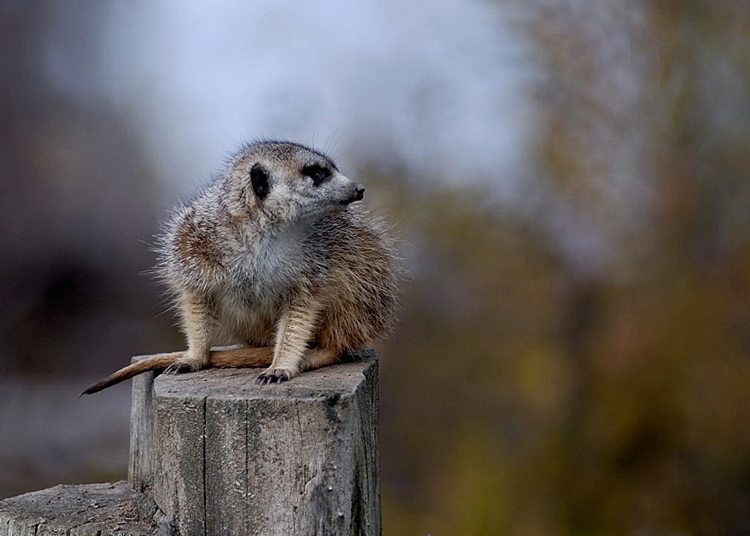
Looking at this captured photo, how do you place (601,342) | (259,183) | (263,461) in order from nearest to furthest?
(263,461), (259,183), (601,342)

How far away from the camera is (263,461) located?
1461 mm

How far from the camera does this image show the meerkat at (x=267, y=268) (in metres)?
2.01

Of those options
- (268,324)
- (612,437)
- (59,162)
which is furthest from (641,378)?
(59,162)

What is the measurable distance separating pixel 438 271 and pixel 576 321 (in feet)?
2.49

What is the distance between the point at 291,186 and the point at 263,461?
2.62ft

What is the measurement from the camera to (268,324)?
215cm

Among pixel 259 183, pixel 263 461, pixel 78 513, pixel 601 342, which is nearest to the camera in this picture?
pixel 263 461

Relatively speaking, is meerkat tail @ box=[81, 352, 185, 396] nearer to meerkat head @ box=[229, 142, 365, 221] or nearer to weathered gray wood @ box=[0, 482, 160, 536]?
weathered gray wood @ box=[0, 482, 160, 536]

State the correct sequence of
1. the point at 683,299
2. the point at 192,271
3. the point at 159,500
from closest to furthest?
the point at 159,500
the point at 192,271
the point at 683,299

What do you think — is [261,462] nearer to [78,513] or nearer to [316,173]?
[78,513]

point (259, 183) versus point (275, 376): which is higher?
point (259, 183)

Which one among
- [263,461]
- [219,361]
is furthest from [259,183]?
[263,461]

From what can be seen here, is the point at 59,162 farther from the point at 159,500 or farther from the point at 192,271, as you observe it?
the point at 159,500

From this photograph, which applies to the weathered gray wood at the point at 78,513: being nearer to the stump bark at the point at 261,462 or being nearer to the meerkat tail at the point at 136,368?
the stump bark at the point at 261,462
